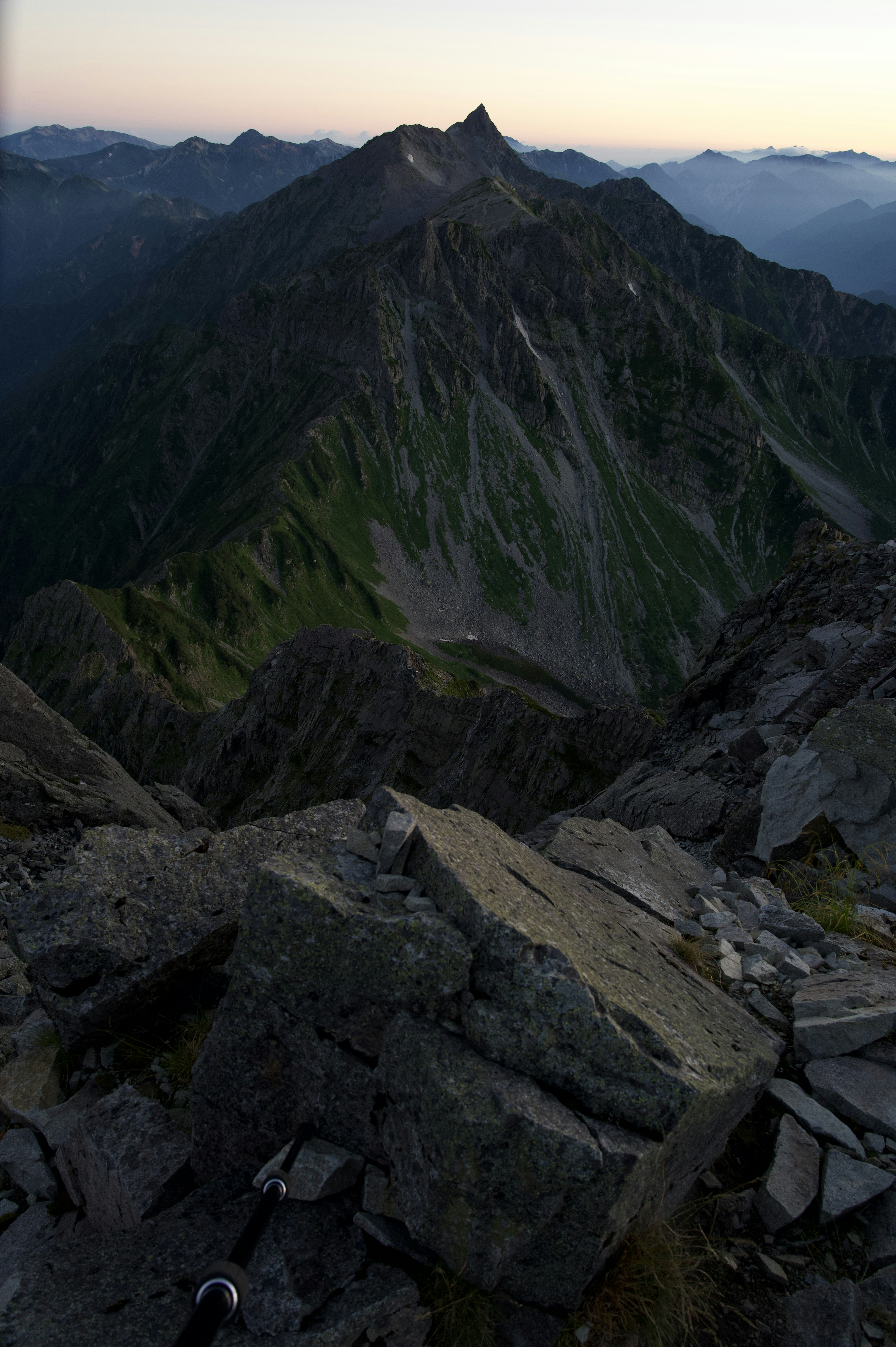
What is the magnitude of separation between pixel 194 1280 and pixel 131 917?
444 centimetres

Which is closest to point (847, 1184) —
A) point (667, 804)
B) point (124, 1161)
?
point (124, 1161)

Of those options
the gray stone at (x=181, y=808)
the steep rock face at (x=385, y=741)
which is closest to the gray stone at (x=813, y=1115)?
the gray stone at (x=181, y=808)

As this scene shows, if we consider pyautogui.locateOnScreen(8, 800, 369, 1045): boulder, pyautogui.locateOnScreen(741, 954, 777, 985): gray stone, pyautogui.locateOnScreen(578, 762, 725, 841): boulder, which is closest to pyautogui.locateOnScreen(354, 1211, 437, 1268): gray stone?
pyautogui.locateOnScreen(8, 800, 369, 1045): boulder

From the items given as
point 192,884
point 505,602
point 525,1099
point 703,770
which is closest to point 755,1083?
point 525,1099

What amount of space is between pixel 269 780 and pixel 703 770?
5481cm

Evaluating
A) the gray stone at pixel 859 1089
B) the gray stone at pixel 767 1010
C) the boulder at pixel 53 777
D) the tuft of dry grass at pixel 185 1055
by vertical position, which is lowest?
the boulder at pixel 53 777

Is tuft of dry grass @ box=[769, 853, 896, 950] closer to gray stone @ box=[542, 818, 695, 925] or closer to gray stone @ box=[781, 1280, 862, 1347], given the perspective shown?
gray stone @ box=[542, 818, 695, 925]

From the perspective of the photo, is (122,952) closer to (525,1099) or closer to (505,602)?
(525,1099)

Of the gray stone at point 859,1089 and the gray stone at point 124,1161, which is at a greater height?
the gray stone at point 859,1089

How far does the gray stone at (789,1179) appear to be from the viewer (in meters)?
6.72

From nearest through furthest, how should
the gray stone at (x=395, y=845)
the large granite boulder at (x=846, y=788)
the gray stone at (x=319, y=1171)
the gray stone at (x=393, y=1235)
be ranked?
1. the gray stone at (x=393, y=1235)
2. the gray stone at (x=319, y=1171)
3. the gray stone at (x=395, y=845)
4. the large granite boulder at (x=846, y=788)

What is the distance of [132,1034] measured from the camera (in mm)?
9367

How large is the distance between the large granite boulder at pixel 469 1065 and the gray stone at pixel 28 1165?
7.76ft

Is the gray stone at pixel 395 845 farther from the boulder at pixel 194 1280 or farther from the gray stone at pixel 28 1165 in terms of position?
the gray stone at pixel 28 1165
